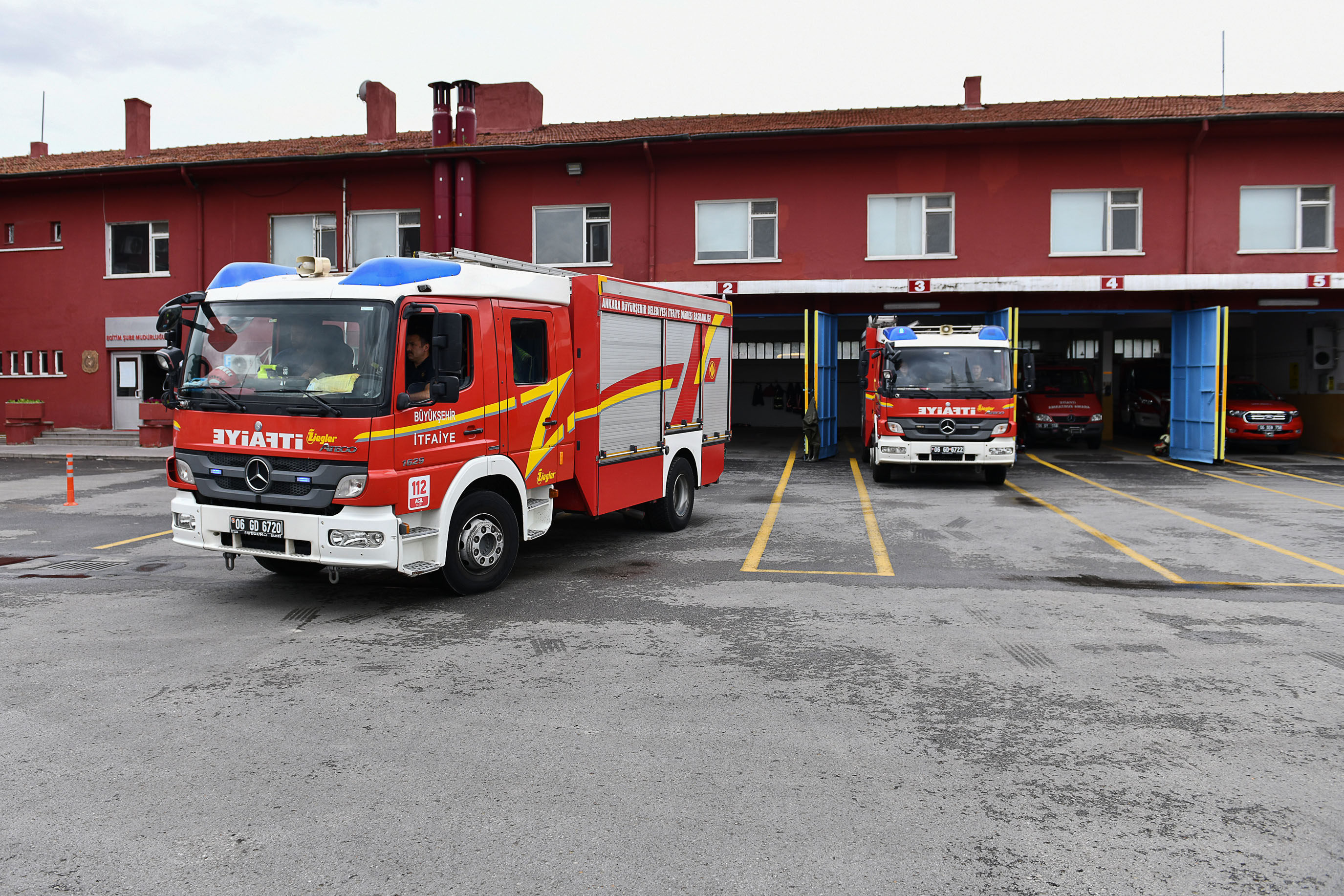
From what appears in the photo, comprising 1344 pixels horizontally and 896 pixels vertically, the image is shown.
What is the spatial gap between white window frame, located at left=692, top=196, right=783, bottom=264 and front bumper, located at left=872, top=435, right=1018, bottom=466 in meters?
7.93

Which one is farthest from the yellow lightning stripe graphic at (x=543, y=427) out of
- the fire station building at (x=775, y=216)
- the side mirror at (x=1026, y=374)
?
the fire station building at (x=775, y=216)

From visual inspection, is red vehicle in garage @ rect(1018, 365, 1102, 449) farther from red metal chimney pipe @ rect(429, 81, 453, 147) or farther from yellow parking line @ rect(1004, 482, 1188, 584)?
red metal chimney pipe @ rect(429, 81, 453, 147)

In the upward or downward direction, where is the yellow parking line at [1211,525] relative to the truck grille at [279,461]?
downward

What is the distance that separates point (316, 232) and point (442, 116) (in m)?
4.28

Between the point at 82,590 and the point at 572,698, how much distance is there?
200 inches

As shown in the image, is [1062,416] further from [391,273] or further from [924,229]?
[391,273]

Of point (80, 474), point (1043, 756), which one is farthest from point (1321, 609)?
point (80, 474)

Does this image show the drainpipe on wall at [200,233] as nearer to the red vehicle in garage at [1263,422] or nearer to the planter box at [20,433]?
the planter box at [20,433]

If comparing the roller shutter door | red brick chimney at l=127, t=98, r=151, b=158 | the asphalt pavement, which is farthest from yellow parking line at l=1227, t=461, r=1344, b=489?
red brick chimney at l=127, t=98, r=151, b=158

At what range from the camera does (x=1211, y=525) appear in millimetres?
11750

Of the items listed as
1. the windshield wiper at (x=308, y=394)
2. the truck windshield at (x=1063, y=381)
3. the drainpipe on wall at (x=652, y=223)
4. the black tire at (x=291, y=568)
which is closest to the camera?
the windshield wiper at (x=308, y=394)

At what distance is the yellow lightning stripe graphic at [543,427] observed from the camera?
8203 millimetres

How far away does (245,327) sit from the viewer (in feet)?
23.6

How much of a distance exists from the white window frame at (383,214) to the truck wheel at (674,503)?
Result: 46.8 feet
